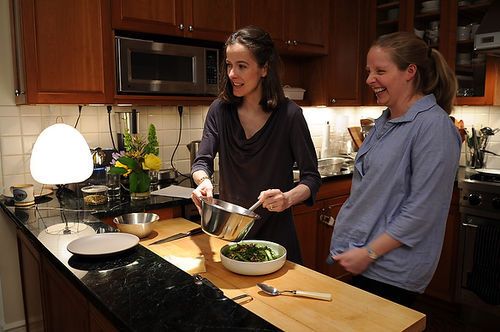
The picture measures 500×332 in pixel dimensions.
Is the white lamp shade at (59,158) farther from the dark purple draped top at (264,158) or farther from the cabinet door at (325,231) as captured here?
the cabinet door at (325,231)

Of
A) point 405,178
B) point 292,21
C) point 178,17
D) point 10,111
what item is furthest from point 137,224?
point 292,21

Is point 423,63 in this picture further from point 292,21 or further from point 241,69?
point 292,21

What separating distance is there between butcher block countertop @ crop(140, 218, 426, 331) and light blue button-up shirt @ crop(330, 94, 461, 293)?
0.79 ft

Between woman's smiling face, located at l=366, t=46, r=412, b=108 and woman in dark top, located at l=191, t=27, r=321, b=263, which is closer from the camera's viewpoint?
woman's smiling face, located at l=366, t=46, r=412, b=108

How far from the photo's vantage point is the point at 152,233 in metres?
1.71

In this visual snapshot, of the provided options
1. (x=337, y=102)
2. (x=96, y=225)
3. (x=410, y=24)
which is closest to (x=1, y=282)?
(x=96, y=225)

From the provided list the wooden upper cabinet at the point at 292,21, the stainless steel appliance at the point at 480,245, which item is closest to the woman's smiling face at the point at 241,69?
the wooden upper cabinet at the point at 292,21

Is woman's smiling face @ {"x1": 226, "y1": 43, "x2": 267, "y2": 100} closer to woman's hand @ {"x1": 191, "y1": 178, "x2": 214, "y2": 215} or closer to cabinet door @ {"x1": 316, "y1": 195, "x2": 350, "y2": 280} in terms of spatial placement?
woman's hand @ {"x1": 191, "y1": 178, "x2": 214, "y2": 215}

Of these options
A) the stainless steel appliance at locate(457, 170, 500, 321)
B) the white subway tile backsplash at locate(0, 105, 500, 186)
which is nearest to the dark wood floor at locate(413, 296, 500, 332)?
the stainless steel appliance at locate(457, 170, 500, 321)

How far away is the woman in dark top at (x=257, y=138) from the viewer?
1.59 meters

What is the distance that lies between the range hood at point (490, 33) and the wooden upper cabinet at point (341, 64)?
3.25 ft

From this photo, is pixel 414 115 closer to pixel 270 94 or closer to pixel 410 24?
pixel 270 94

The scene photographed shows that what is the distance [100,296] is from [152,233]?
0.71m

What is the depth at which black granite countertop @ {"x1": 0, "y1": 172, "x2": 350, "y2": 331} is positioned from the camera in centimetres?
87
